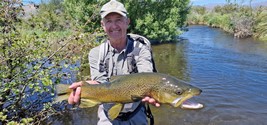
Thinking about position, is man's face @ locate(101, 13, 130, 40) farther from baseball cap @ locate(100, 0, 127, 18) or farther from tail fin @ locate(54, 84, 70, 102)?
tail fin @ locate(54, 84, 70, 102)

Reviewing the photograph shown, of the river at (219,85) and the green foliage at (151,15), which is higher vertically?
the green foliage at (151,15)

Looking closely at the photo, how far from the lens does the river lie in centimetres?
910

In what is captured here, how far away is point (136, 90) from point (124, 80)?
0.19m

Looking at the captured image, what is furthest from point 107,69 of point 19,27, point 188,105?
point 19,27

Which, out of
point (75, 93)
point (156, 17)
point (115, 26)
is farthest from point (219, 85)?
point (156, 17)

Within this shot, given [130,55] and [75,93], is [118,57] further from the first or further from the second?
[75,93]

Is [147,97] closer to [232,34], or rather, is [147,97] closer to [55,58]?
[55,58]

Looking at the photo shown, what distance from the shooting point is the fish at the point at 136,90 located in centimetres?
300

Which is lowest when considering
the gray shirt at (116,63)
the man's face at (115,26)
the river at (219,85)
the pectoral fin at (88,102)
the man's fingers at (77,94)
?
the river at (219,85)

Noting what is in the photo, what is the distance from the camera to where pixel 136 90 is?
10.2 feet

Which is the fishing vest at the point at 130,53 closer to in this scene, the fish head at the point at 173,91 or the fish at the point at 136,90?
the fish at the point at 136,90

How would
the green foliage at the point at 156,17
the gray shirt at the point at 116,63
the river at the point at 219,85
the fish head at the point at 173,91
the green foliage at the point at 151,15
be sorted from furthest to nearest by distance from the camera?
1. the green foliage at the point at 156,17
2. the green foliage at the point at 151,15
3. the river at the point at 219,85
4. the gray shirt at the point at 116,63
5. the fish head at the point at 173,91

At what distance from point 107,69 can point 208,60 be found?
15.5 meters

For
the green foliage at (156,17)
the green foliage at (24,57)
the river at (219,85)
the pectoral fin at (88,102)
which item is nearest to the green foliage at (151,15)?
the green foliage at (156,17)
